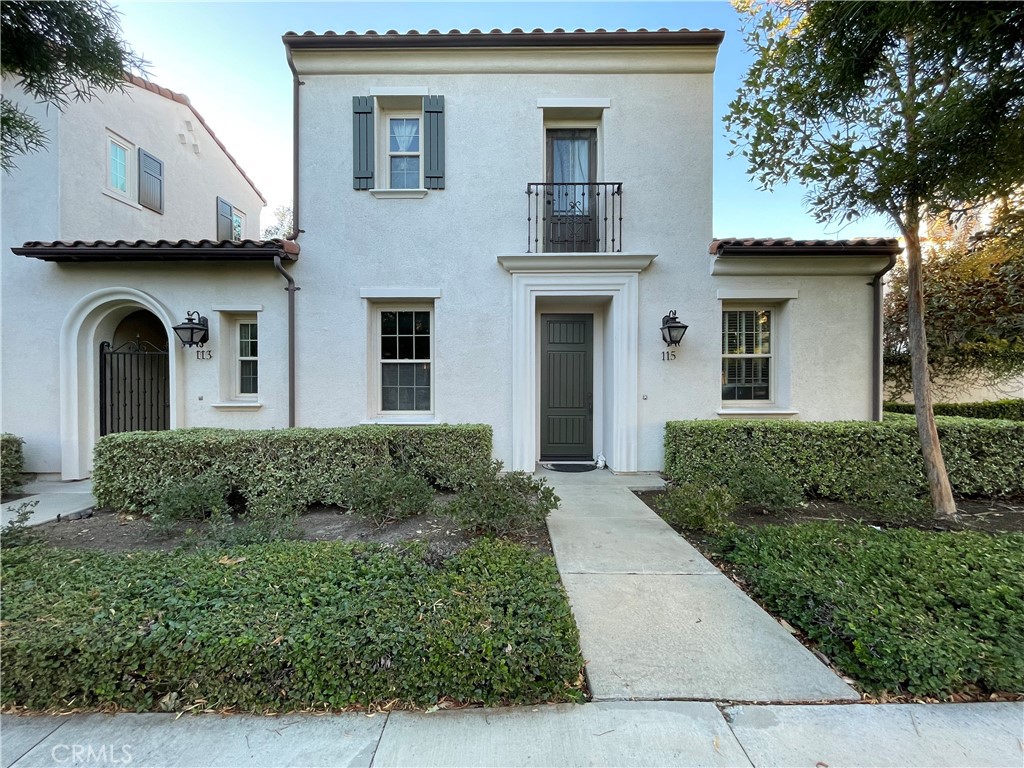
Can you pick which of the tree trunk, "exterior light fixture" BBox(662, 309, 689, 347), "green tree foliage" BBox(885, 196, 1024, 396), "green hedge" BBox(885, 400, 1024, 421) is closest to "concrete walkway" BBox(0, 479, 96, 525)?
"exterior light fixture" BBox(662, 309, 689, 347)

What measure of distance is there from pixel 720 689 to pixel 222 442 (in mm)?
5370

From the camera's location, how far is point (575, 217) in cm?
662

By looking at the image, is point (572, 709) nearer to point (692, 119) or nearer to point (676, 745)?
point (676, 745)

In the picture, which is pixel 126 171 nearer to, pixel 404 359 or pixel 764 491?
pixel 404 359

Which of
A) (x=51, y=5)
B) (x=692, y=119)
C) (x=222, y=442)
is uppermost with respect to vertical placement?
(x=692, y=119)

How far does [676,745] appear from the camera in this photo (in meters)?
1.72

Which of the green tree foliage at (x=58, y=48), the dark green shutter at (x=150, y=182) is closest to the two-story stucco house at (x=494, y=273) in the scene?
the dark green shutter at (x=150, y=182)

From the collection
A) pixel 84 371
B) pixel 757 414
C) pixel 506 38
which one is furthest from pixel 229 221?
pixel 757 414

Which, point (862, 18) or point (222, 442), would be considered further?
point (222, 442)

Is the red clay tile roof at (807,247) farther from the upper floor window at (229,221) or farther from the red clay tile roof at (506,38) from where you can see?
the upper floor window at (229,221)

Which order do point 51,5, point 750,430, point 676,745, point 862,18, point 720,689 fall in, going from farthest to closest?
1. point 750,430
2. point 862,18
3. point 51,5
4. point 720,689
5. point 676,745

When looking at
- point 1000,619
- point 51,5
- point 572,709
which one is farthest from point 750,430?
point 51,5

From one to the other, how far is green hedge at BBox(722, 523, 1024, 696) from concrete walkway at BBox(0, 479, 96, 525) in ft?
23.1

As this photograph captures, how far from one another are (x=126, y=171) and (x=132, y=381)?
4531 mm
